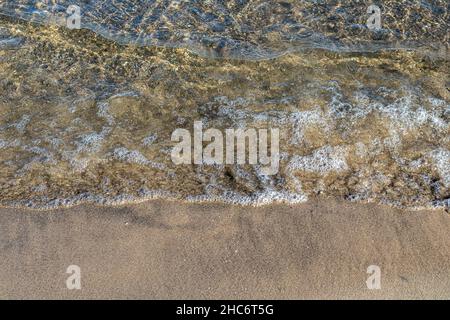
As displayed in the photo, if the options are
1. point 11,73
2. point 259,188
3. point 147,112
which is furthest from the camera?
point 11,73

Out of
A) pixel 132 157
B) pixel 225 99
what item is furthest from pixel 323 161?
pixel 132 157

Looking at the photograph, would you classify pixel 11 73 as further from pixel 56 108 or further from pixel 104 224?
pixel 104 224

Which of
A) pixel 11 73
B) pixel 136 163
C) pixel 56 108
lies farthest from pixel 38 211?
pixel 11 73

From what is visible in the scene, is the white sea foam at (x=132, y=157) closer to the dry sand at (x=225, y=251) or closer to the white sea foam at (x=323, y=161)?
the dry sand at (x=225, y=251)

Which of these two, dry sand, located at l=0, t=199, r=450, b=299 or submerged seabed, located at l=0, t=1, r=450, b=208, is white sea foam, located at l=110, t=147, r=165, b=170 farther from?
dry sand, located at l=0, t=199, r=450, b=299

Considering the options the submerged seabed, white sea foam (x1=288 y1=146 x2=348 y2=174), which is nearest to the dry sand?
the submerged seabed
